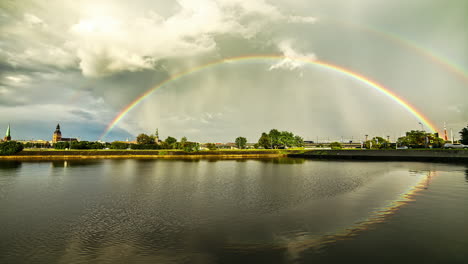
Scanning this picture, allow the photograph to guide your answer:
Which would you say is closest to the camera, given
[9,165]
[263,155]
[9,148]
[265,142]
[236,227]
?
[236,227]

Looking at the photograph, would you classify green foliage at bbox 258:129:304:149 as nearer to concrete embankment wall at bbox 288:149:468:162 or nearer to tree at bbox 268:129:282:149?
tree at bbox 268:129:282:149

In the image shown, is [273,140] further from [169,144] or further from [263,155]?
[169,144]

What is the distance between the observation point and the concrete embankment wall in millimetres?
72731

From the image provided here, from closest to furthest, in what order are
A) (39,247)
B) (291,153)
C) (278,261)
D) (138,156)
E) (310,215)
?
1. (278,261)
2. (39,247)
3. (310,215)
4. (138,156)
5. (291,153)

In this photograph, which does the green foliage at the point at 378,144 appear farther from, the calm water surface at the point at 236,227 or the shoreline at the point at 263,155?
the calm water surface at the point at 236,227

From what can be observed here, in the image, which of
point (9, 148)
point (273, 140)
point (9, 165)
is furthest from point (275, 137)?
point (9, 165)

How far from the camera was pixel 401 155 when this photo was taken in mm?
88000

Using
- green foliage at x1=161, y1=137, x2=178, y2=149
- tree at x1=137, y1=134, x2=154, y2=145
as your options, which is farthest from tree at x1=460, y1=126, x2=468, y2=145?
tree at x1=137, y1=134, x2=154, y2=145

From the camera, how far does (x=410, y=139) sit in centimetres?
13338

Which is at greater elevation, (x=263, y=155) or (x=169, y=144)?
(x=169, y=144)

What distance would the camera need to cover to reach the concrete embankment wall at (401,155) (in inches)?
2863

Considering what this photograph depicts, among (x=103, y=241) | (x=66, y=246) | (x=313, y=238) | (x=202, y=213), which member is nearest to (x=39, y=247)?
(x=66, y=246)

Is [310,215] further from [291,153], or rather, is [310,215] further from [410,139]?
[410,139]

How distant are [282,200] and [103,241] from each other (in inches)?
642
